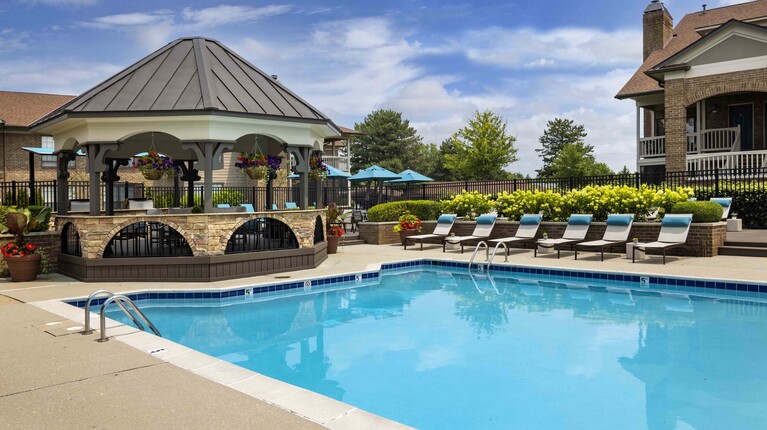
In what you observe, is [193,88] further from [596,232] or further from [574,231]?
[596,232]

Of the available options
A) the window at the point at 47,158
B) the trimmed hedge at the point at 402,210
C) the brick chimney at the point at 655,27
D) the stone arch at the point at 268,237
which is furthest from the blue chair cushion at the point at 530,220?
the window at the point at 47,158

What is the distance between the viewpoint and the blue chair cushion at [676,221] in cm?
1386

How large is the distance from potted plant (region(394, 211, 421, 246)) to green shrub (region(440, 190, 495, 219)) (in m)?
1.50

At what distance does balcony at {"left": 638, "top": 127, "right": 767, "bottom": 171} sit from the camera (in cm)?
2122

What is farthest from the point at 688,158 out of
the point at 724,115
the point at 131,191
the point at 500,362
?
the point at 131,191

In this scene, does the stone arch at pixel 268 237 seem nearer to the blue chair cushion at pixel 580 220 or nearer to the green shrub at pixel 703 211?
the blue chair cushion at pixel 580 220

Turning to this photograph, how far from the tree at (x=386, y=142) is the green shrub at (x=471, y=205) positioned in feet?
154

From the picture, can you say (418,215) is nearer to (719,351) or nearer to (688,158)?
(688,158)

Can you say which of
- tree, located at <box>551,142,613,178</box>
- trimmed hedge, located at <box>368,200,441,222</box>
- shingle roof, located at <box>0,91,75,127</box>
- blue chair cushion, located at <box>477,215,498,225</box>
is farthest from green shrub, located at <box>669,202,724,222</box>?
tree, located at <box>551,142,613,178</box>

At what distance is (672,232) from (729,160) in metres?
10.1

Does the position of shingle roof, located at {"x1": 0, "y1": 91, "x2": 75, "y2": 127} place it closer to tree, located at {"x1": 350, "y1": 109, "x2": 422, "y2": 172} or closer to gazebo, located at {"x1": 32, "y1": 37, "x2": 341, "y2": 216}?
gazebo, located at {"x1": 32, "y1": 37, "x2": 341, "y2": 216}

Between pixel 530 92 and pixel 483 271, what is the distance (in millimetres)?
28513

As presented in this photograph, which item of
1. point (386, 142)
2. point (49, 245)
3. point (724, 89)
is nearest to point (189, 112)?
point (49, 245)

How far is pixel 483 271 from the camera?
14.0 m
